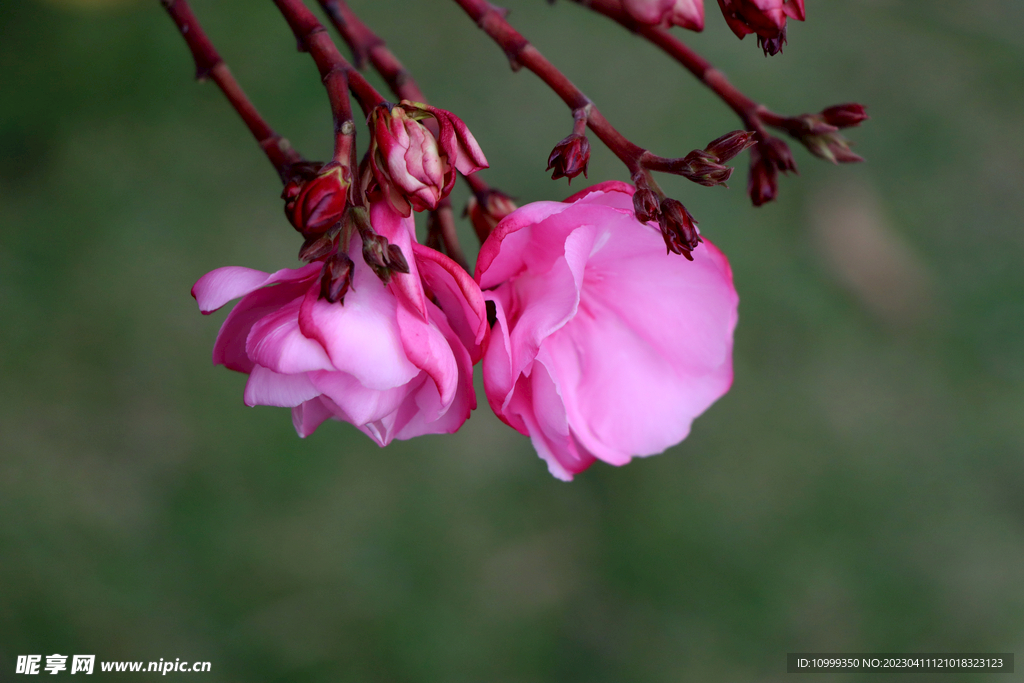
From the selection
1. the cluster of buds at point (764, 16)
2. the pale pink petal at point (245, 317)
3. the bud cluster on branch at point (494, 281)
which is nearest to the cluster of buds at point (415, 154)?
the bud cluster on branch at point (494, 281)

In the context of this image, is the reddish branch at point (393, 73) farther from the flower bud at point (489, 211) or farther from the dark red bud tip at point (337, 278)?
the dark red bud tip at point (337, 278)

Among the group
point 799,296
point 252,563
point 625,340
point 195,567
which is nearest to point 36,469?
point 195,567

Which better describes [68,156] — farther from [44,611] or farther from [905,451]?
[905,451]

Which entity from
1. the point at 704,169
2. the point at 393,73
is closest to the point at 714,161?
the point at 704,169

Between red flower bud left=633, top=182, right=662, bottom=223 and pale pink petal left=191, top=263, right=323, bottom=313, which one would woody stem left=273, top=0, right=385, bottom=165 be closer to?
pale pink petal left=191, top=263, right=323, bottom=313

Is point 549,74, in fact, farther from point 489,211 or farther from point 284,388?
point 284,388

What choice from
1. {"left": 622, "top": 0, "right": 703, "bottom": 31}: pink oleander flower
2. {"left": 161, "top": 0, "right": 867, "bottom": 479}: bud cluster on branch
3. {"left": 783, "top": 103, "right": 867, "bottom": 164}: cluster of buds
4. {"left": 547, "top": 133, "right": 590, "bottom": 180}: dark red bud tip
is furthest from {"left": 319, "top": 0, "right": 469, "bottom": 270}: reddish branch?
{"left": 783, "top": 103, "right": 867, "bottom": 164}: cluster of buds
